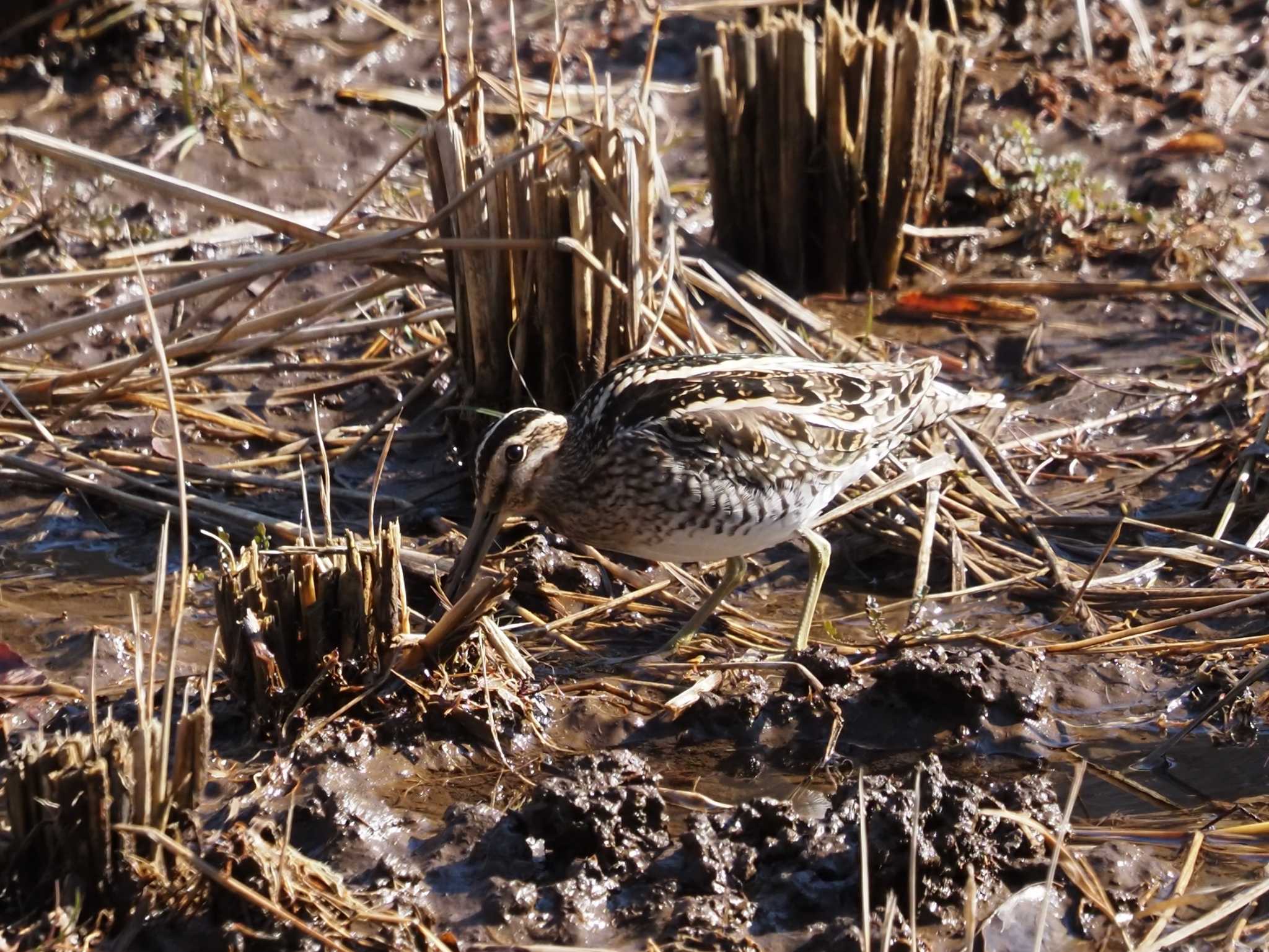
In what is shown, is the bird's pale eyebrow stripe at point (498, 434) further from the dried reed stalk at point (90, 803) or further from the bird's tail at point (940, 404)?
the dried reed stalk at point (90, 803)

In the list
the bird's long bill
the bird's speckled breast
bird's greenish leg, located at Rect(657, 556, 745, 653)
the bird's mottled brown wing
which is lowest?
bird's greenish leg, located at Rect(657, 556, 745, 653)

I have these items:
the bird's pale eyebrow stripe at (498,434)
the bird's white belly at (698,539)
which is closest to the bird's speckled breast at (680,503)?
the bird's white belly at (698,539)

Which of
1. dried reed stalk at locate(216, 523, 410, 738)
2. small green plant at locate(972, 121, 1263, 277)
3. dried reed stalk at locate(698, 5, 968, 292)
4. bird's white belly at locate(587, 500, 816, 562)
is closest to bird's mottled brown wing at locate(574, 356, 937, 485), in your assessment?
bird's white belly at locate(587, 500, 816, 562)

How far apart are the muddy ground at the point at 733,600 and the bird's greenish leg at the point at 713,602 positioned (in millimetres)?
133

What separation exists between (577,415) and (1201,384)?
323 cm

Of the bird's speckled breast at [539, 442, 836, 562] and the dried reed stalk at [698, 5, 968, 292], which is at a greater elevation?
the dried reed stalk at [698, 5, 968, 292]

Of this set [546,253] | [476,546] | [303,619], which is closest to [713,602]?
[476,546]

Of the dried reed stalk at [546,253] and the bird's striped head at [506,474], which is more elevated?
→ the dried reed stalk at [546,253]

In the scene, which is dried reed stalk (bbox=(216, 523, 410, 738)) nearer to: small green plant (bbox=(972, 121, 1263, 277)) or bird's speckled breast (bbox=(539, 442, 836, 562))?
bird's speckled breast (bbox=(539, 442, 836, 562))

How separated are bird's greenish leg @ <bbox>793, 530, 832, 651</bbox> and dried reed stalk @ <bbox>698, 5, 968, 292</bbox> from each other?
2435 mm

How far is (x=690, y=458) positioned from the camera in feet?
17.7

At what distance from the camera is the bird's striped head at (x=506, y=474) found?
17.8 ft

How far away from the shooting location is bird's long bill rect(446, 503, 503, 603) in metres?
5.56

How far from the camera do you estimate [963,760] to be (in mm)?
5176
